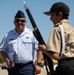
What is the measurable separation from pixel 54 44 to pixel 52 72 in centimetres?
69

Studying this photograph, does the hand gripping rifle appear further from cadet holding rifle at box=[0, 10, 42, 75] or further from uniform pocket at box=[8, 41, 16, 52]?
uniform pocket at box=[8, 41, 16, 52]

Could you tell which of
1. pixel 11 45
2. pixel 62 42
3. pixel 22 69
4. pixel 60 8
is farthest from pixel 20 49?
pixel 62 42

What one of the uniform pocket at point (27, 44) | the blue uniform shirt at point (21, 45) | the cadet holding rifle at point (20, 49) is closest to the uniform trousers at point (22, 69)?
the cadet holding rifle at point (20, 49)

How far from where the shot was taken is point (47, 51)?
234 inches

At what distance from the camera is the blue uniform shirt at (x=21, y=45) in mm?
8422

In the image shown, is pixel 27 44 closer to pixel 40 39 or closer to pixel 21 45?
pixel 21 45

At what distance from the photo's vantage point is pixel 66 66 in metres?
5.93

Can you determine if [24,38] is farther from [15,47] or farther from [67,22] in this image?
[67,22]

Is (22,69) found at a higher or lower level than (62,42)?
lower

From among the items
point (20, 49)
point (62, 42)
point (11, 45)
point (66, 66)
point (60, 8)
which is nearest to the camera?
point (62, 42)

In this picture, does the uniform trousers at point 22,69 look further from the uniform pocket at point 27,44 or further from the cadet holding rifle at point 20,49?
the uniform pocket at point 27,44

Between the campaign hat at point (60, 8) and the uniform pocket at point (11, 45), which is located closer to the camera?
the campaign hat at point (60, 8)

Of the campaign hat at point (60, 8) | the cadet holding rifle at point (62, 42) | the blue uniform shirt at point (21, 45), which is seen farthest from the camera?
the blue uniform shirt at point (21, 45)

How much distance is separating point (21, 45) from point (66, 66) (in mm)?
2688
